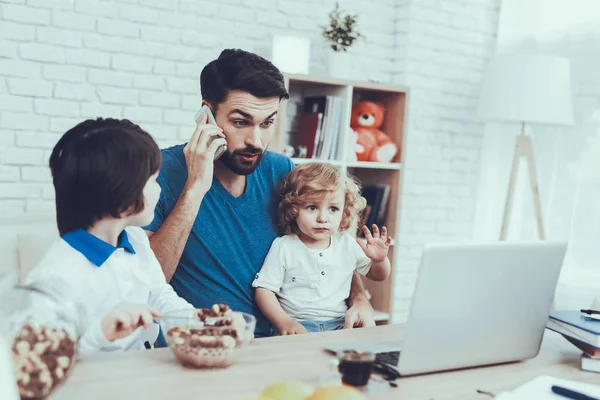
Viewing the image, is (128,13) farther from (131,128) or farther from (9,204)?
(131,128)

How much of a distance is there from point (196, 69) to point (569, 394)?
2562mm

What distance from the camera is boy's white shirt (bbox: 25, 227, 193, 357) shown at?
145 cm

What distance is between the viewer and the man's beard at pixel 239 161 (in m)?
2.15

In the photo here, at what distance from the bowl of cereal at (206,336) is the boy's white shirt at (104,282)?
0.45 feet

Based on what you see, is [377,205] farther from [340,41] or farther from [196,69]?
[196,69]

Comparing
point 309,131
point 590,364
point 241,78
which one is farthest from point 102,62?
point 590,364

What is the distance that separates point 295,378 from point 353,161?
93.6 inches

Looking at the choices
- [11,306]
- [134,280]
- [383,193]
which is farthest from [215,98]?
[383,193]

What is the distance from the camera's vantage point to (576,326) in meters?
1.59

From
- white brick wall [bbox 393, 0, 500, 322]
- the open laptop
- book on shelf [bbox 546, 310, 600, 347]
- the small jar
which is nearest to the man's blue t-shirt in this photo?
the open laptop

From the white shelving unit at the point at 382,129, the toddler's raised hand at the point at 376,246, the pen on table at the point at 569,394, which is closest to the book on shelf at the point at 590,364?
the pen on table at the point at 569,394

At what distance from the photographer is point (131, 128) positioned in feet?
5.41

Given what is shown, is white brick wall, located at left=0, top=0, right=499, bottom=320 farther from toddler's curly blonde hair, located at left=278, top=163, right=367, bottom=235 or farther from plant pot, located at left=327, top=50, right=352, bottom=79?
toddler's curly blonde hair, located at left=278, top=163, right=367, bottom=235

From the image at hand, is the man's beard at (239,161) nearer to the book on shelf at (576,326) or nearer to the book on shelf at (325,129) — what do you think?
the book on shelf at (576,326)
